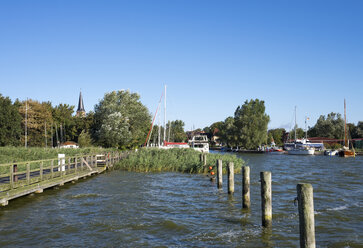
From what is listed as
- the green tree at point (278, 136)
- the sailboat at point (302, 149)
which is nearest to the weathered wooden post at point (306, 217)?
the sailboat at point (302, 149)

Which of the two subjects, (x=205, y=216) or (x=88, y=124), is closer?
(x=205, y=216)

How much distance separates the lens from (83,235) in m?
10.6

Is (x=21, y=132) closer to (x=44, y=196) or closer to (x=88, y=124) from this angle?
(x=88, y=124)

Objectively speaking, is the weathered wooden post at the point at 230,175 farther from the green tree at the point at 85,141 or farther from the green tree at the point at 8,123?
the green tree at the point at 8,123

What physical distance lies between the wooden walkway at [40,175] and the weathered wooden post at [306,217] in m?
11.3

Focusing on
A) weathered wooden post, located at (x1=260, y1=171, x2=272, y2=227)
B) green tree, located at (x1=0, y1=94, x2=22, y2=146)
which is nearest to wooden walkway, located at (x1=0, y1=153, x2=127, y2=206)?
weathered wooden post, located at (x1=260, y1=171, x2=272, y2=227)

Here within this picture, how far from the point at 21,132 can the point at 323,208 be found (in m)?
66.9

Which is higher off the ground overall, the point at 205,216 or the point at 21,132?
the point at 21,132

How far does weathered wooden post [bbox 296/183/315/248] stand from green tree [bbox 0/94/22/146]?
62.4 metres

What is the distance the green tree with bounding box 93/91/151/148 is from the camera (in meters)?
52.8

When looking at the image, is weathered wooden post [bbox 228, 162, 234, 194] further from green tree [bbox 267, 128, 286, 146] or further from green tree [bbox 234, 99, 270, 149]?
green tree [bbox 267, 128, 286, 146]

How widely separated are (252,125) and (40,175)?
7665 centimetres

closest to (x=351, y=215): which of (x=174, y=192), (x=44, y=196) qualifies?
(x=174, y=192)

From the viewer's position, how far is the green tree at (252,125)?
289 feet
